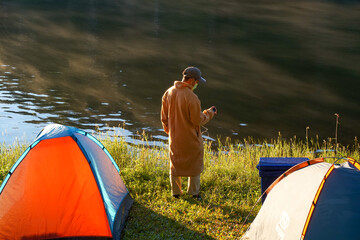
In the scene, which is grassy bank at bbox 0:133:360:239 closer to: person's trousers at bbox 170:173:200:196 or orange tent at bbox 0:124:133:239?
person's trousers at bbox 170:173:200:196

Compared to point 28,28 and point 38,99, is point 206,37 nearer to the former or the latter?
point 28,28

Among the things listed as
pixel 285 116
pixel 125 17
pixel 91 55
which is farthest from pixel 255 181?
pixel 125 17

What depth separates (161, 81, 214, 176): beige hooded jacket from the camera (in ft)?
21.8

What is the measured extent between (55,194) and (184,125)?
76.3 inches

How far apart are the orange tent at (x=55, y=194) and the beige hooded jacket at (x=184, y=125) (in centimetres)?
123

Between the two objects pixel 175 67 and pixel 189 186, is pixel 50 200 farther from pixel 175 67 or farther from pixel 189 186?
pixel 175 67

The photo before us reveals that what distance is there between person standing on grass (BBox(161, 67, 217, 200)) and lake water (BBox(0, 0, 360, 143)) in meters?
5.74

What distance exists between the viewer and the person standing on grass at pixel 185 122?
6652mm

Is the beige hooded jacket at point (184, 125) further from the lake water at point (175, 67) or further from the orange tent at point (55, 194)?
the lake water at point (175, 67)

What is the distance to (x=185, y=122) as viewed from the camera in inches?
266

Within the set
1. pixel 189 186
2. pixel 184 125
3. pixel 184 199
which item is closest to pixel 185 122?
pixel 184 125

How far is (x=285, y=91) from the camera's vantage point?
20.1m

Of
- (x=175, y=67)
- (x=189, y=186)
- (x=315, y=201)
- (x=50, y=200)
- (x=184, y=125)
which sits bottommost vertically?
(x=189, y=186)

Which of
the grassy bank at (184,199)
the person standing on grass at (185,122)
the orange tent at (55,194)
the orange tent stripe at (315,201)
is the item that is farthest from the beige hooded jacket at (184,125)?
the orange tent stripe at (315,201)
